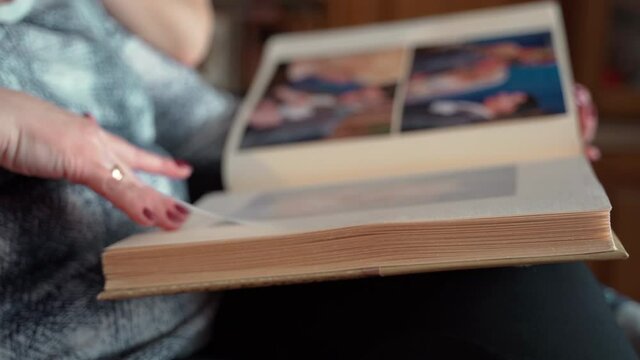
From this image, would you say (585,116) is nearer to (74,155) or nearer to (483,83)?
(483,83)

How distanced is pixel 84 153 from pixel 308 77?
0.32 metres

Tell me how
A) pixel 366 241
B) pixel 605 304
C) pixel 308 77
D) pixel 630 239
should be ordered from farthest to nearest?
pixel 630 239 → pixel 308 77 → pixel 605 304 → pixel 366 241

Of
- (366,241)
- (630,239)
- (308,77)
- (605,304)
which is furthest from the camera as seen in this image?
(630,239)

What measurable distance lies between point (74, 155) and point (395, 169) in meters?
0.26

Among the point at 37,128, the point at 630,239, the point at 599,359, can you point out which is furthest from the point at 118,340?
the point at 630,239

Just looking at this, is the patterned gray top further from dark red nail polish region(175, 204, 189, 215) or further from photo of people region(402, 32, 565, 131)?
photo of people region(402, 32, 565, 131)

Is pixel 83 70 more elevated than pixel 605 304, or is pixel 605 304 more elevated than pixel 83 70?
pixel 83 70

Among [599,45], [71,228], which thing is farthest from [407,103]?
[599,45]

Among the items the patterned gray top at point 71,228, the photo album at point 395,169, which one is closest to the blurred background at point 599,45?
the photo album at point 395,169

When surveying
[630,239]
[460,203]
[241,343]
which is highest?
[460,203]

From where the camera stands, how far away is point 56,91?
0.58 meters

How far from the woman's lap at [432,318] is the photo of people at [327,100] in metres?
0.15

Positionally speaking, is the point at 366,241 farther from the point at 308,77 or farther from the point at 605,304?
the point at 308,77

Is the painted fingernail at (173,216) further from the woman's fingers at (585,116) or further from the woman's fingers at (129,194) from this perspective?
the woman's fingers at (585,116)
